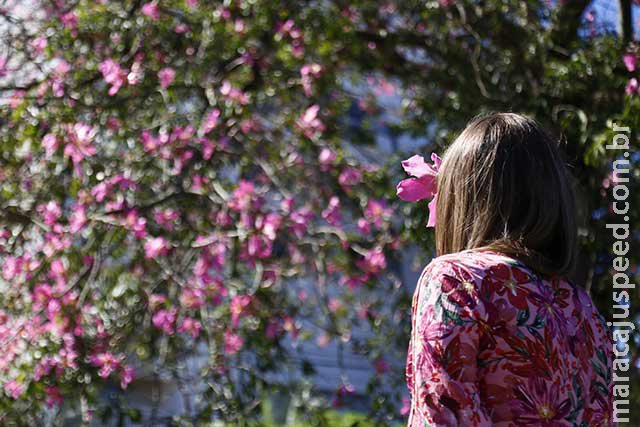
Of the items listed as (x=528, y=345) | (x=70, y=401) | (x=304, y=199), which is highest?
(x=528, y=345)

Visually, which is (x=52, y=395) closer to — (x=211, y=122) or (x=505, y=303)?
(x=211, y=122)

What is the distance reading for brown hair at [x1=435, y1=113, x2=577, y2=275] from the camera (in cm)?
160

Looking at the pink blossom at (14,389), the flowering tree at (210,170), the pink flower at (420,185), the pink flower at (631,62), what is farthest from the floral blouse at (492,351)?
the pink blossom at (14,389)

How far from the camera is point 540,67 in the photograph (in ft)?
13.6

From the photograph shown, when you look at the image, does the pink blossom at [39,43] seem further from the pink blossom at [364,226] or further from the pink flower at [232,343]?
the pink blossom at [364,226]

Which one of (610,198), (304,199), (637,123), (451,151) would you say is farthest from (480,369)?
(304,199)

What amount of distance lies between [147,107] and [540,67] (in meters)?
1.91

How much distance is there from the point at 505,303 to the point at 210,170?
129 inches

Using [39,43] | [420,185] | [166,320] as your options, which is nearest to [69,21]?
[39,43]

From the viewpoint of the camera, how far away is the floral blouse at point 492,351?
1.45m

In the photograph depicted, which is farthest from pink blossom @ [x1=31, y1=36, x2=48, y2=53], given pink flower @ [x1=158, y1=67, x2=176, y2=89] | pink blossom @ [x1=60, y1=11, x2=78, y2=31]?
pink flower @ [x1=158, y1=67, x2=176, y2=89]

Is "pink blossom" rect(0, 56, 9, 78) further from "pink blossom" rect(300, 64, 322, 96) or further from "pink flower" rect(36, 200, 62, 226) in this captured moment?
"pink blossom" rect(300, 64, 322, 96)

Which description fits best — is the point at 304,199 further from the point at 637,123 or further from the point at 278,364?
the point at 637,123

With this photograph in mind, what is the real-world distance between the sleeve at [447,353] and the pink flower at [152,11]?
357 cm
